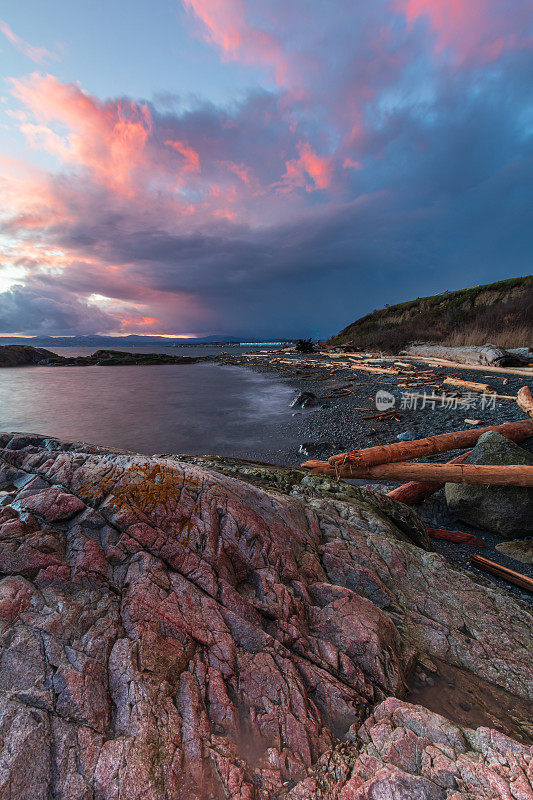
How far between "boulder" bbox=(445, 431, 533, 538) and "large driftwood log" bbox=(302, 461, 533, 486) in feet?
0.95

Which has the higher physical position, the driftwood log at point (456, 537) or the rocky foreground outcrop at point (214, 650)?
the rocky foreground outcrop at point (214, 650)

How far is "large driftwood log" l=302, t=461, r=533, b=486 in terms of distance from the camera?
18.8 feet

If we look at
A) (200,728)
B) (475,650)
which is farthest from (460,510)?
(200,728)

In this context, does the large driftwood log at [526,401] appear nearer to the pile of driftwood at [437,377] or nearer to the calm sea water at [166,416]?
the pile of driftwood at [437,377]

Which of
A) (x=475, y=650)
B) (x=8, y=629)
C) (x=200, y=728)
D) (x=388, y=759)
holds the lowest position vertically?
(x=475, y=650)

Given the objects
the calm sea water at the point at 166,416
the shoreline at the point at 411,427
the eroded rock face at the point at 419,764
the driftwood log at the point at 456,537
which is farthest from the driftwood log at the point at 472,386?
the eroded rock face at the point at 419,764

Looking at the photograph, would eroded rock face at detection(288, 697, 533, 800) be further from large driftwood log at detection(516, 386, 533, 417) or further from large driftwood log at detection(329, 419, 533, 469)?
large driftwood log at detection(516, 386, 533, 417)

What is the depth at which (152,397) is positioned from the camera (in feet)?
85.6

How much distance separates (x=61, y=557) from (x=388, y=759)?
249 cm

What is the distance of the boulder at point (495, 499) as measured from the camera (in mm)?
5875

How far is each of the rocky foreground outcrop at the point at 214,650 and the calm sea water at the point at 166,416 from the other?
7.95 m

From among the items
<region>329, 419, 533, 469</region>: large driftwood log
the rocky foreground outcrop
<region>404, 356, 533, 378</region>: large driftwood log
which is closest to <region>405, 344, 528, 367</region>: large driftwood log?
<region>404, 356, 533, 378</region>: large driftwood log

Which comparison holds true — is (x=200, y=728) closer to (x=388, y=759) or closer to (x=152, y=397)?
(x=388, y=759)

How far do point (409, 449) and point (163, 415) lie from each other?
16.7m
